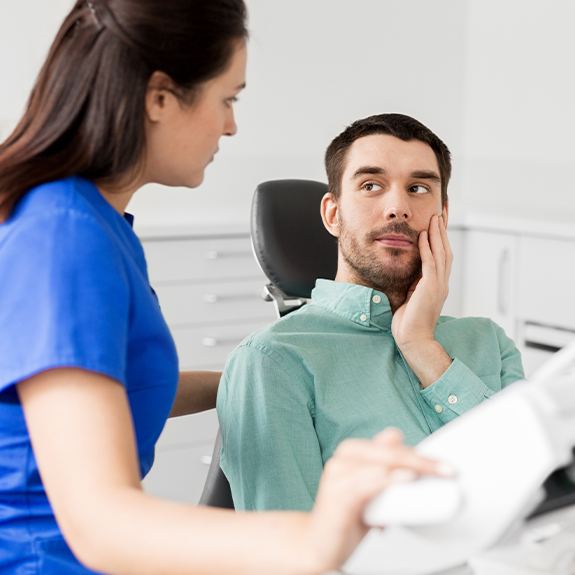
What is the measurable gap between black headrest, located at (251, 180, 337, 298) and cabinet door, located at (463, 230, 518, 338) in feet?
6.19

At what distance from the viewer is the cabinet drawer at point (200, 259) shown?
3498 millimetres

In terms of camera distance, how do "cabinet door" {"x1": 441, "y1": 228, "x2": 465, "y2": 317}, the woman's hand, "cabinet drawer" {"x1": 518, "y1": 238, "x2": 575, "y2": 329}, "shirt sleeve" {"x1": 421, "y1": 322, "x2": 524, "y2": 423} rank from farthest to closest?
"cabinet door" {"x1": 441, "y1": 228, "x2": 465, "y2": 317}
"cabinet drawer" {"x1": 518, "y1": 238, "x2": 575, "y2": 329}
"shirt sleeve" {"x1": 421, "y1": 322, "x2": 524, "y2": 423}
the woman's hand

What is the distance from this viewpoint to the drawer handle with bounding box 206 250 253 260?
361cm

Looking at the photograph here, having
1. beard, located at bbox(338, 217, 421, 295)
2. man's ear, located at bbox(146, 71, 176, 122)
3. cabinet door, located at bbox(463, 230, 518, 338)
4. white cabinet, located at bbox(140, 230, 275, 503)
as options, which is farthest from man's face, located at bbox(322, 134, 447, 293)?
cabinet door, located at bbox(463, 230, 518, 338)

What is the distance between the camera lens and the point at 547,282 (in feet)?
12.5

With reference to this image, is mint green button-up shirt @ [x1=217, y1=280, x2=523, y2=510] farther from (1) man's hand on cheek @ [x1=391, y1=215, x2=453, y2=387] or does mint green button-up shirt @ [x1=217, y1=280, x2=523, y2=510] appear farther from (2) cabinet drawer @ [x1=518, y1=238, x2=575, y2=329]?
(2) cabinet drawer @ [x1=518, y1=238, x2=575, y2=329]

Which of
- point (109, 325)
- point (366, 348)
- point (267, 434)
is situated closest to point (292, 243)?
point (366, 348)

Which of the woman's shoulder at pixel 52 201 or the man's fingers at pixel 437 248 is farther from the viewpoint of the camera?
the man's fingers at pixel 437 248

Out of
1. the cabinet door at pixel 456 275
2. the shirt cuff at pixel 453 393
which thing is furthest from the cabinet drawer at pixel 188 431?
the shirt cuff at pixel 453 393

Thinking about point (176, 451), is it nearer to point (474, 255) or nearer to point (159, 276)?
point (159, 276)

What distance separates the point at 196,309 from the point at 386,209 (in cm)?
185

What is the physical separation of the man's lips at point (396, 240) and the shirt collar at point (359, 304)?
0.09 m

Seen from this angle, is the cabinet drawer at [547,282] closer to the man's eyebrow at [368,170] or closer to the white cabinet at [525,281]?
the white cabinet at [525,281]

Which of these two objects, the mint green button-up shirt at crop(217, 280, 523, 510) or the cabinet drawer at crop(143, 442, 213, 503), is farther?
the cabinet drawer at crop(143, 442, 213, 503)
